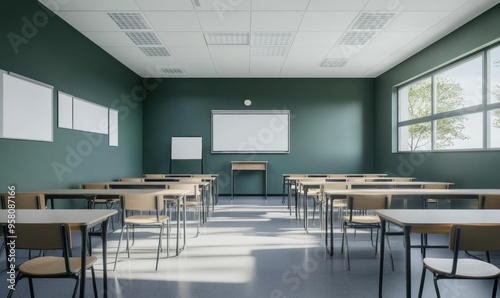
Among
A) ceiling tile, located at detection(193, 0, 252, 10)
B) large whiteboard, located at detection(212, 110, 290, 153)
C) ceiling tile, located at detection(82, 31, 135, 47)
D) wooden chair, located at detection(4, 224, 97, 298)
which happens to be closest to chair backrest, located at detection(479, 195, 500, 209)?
wooden chair, located at detection(4, 224, 97, 298)

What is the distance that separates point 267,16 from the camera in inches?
208

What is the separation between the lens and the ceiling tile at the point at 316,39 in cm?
609

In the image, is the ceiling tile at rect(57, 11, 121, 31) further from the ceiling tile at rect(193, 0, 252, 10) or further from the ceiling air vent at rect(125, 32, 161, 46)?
the ceiling tile at rect(193, 0, 252, 10)

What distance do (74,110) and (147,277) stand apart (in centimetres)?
384

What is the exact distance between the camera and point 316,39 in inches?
251

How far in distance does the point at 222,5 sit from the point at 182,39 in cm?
163

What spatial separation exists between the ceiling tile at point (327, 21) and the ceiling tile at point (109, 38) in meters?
3.19

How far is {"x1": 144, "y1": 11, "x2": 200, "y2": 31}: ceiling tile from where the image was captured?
16.9ft

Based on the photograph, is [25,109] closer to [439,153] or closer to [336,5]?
[336,5]

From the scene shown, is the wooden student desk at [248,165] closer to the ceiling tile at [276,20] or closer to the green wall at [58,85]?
the green wall at [58,85]

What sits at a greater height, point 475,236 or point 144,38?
point 144,38

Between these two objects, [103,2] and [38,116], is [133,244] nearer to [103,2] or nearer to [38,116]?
[38,116]

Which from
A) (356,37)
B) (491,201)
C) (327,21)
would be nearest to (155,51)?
(327,21)

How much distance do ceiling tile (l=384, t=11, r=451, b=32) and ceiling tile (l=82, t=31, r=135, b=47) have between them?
463 cm
